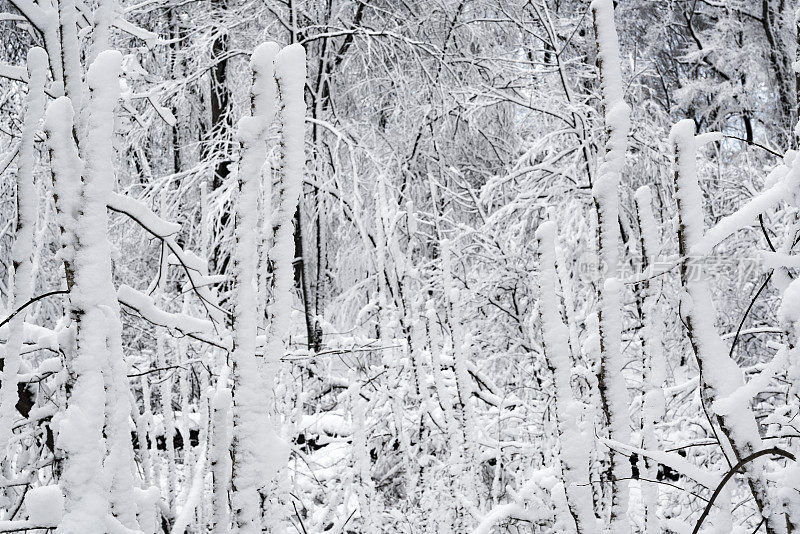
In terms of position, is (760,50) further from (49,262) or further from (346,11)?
(49,262)

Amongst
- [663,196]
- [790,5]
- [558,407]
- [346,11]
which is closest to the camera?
[558,407]

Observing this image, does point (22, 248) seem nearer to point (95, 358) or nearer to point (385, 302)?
point (95, 358)

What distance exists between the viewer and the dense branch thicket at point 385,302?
0.95 metres

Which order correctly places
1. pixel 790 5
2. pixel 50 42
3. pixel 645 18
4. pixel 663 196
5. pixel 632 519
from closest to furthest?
pixel 50 42 → pixel 632 519 → pixel 663 196 → pixel 790 5 → pixel 645 18

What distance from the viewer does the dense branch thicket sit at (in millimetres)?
953

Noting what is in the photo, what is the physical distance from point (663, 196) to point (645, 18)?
288 inches

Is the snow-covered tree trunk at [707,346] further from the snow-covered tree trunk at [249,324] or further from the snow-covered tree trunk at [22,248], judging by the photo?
the snow-covered tree trunk at [22,248]

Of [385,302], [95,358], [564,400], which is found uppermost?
[385,302]

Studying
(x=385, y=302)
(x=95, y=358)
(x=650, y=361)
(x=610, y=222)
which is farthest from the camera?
(x=385, y=302)

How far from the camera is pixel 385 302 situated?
106 inches

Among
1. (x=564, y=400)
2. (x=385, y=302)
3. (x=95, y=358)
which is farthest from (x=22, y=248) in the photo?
(x=385, y=302)

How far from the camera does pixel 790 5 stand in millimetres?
7984

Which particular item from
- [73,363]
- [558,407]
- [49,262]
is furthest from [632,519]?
[49,262]

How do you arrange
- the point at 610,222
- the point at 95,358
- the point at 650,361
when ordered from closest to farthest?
the point at 95,358, the point at 610,222, the point at 650,361
